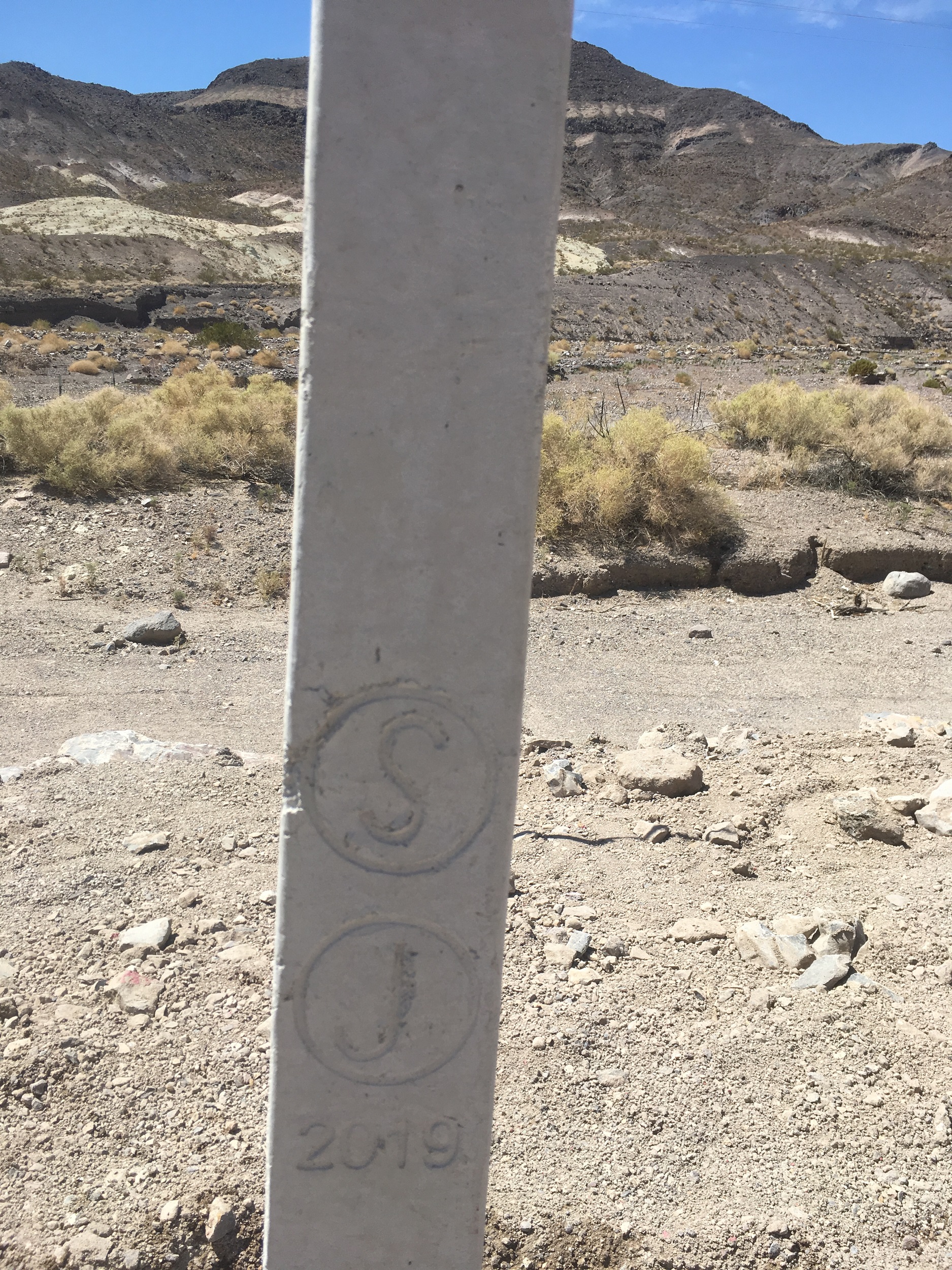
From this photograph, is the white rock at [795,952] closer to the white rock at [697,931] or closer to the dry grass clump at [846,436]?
the white rock at [697,931]

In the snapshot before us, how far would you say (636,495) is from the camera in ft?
31.9

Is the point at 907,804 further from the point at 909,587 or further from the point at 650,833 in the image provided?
the point at 909,587

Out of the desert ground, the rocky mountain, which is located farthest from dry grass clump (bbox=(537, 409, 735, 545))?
the rocky mountain

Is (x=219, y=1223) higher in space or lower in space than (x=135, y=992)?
lower

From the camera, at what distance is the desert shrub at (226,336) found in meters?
26.0

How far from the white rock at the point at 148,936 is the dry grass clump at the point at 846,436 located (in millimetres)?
9274

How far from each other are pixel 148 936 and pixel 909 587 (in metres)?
7.81

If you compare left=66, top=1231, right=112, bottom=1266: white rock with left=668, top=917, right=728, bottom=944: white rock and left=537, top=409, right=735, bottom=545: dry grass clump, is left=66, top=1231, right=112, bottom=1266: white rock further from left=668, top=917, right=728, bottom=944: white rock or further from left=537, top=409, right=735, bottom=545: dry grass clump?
left=537, top=409, right=735, bottom=545: dry grass clump

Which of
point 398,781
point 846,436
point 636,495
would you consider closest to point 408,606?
point 398,781

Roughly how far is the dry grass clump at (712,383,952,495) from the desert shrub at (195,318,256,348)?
52.0 feet

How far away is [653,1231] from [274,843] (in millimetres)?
2198

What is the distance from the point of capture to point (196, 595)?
27.6 ft

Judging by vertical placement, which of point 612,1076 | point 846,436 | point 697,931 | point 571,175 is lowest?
point 612,1076

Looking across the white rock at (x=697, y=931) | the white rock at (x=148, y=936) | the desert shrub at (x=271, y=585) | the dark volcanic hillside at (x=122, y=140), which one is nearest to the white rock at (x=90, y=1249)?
the white rock at (x=148, y=936)
